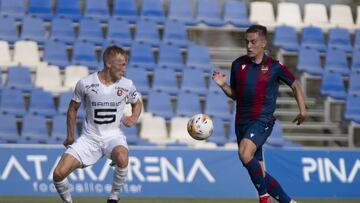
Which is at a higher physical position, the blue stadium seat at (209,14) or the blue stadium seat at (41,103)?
the blue stadium seat at (209,14)

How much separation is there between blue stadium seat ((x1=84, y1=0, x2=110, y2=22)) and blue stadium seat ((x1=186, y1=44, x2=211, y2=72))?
230 cm

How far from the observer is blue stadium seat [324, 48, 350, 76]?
20.1 m

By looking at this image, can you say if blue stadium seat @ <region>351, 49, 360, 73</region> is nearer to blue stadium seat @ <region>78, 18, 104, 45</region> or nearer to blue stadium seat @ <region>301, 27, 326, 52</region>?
blue stadium seat @ <region>301, 27, 326, 52</region>

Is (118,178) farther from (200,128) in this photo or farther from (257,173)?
(257,173)

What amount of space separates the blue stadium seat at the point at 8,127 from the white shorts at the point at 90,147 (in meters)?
7.20

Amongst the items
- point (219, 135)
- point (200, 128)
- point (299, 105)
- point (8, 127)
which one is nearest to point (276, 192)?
point (299, 105)

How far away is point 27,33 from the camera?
765 inches

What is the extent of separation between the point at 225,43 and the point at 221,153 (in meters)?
6.95

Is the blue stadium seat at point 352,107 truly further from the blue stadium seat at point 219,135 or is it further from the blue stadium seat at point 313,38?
the blue stadium seat at point 219,135

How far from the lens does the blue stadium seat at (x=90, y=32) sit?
19.5 m

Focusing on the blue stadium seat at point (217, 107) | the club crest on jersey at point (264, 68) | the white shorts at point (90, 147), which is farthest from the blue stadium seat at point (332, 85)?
the white shorts at point (90, 147)

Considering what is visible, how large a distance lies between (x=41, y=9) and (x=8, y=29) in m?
1.20

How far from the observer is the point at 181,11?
20.8 metres

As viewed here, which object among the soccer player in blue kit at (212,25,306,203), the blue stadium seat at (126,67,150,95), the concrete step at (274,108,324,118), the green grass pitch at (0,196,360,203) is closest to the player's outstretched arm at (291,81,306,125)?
the soccer player in blue kit at (212,25,306,203)
